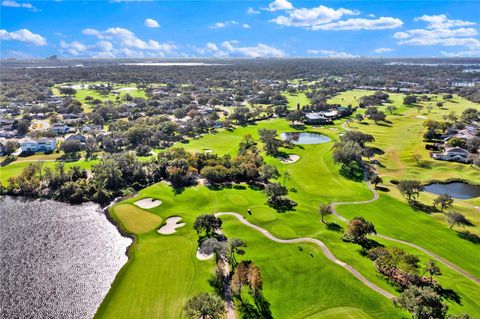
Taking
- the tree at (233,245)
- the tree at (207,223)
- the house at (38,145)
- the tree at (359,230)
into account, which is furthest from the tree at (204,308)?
the house at (38,145)

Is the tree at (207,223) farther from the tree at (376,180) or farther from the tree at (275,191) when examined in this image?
the tree at (376,180)

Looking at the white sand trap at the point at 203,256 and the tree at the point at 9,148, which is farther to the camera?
the tree at the point at 9,148

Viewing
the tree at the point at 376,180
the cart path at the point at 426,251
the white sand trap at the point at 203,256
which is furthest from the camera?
the tree at the point at 376,180

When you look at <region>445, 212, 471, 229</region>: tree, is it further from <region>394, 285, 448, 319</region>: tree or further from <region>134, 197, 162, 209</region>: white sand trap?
<region>134, 197, 162, 209</region>: white sand trap

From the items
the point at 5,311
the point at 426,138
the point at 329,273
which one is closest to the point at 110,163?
the point at 5,311

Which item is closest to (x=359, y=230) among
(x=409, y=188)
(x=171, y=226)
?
(x=409, y=188)

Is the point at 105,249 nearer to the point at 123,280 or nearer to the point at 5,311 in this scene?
the point at 123,280
